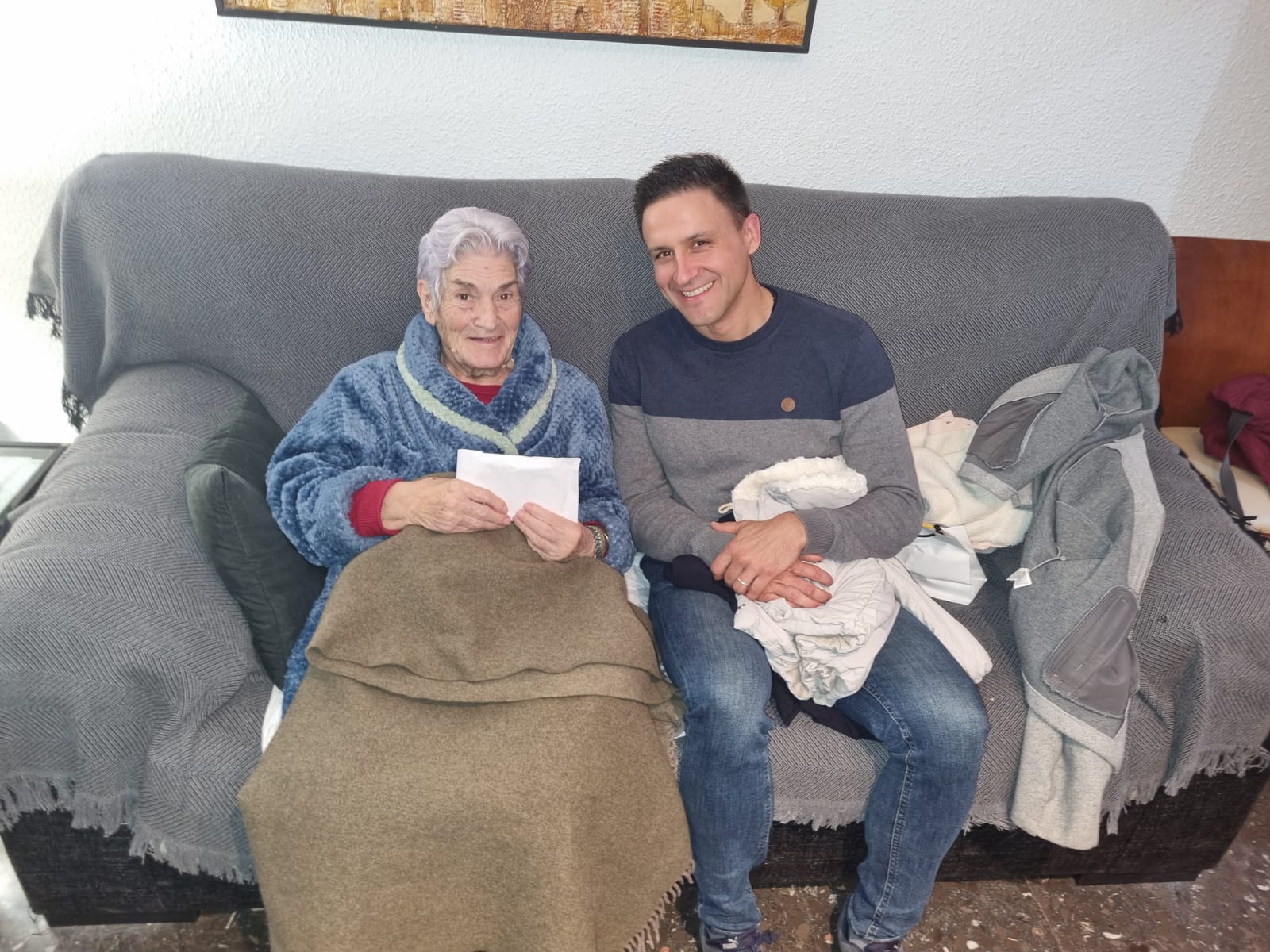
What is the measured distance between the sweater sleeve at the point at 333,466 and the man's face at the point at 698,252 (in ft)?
→ 1.73

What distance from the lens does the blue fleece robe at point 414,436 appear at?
1356 mm

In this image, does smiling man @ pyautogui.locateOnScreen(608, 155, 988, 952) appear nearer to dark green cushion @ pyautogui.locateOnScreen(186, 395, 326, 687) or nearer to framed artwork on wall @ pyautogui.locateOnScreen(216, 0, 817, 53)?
framed artwork on wall @ pyautogui.locateOnScreen(216, 0, 817, 53)

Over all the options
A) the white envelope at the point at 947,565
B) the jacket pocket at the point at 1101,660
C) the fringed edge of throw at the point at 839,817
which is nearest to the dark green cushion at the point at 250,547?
the fringed edge of throw at the point at 839,817

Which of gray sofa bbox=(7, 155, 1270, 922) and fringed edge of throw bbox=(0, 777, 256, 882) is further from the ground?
gray sofa bbox=(7, 155, 1270, 922)

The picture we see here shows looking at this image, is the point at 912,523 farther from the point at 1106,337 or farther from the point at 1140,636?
the point at 1106,337

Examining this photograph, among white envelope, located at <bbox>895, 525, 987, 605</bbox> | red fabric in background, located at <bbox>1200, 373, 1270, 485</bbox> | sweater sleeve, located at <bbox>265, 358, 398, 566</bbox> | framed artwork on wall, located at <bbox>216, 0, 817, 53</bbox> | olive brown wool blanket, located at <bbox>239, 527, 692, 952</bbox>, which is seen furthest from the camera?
red fabric in background, located at <bbox>1200, 373, 1270, 485</bbox>

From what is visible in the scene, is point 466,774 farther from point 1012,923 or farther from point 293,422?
point 1012,923

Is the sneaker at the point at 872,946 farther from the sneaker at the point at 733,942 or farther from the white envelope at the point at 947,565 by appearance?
the white envelope at the point at 947,565

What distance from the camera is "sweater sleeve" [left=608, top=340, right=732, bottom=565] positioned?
5.05 feet

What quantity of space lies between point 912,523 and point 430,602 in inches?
32.4

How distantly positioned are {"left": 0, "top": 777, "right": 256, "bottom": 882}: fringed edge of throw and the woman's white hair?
35.8 inches

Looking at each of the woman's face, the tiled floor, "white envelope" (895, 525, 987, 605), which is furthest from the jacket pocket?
the woman's face

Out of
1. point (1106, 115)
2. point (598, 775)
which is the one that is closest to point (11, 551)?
point (598, 775)

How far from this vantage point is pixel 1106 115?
202 centimetres
